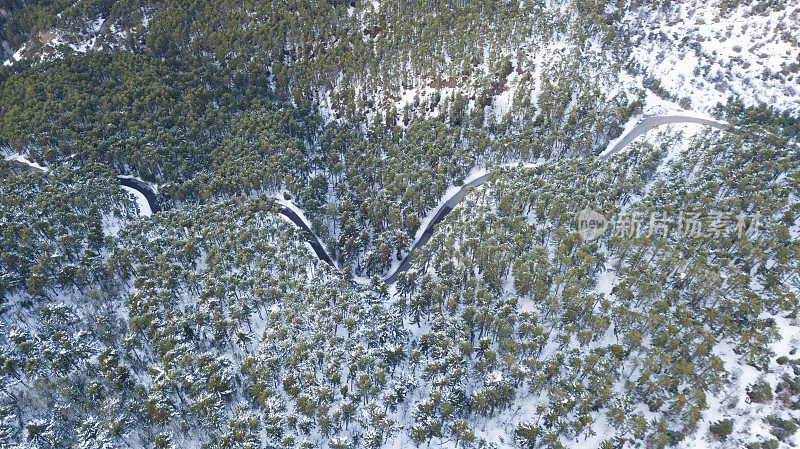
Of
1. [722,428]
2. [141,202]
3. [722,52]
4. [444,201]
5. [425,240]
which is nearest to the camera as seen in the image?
[722,428]

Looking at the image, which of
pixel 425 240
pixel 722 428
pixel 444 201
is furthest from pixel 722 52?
pixel 722 428

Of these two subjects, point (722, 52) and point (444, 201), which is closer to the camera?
point (444, 201)

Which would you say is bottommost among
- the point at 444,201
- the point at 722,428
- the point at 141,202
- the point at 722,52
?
the point at 722,428

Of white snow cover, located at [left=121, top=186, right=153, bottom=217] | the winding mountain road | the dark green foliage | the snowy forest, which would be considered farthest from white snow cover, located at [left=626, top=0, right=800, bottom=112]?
white snow cover, located at [left=121, top=186, right=153, bottom=217]

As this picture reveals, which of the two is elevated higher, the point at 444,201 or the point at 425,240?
the point at 444,201

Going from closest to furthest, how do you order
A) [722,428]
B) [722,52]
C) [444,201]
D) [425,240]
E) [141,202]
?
[722,428], [425,240], [141,202], [444,201], [722,52]

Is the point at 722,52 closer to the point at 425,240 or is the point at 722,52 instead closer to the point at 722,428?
the point at 425,240

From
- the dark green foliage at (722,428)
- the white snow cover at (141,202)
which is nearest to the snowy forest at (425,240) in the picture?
the dark green foliage at (722,428)

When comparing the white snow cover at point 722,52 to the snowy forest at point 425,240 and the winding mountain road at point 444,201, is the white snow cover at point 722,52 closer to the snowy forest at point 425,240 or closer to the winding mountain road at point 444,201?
the snowy forest at point 425,240

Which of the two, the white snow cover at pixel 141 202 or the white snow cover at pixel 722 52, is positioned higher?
the white snow cover at pixel 722 52
